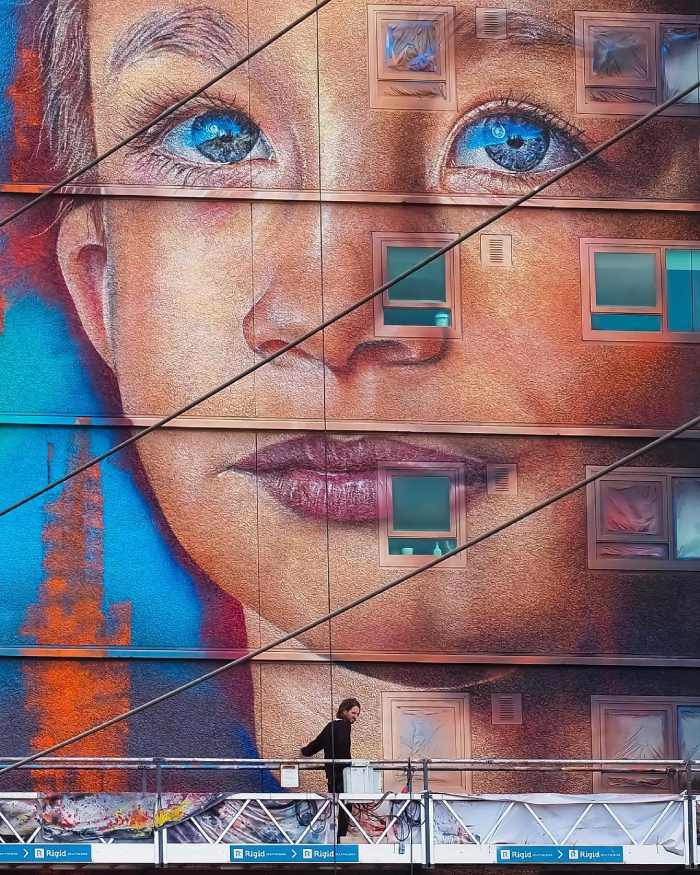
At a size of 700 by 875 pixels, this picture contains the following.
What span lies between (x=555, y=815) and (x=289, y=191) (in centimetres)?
508

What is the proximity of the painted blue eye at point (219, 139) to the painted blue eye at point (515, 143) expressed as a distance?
5.13 ft

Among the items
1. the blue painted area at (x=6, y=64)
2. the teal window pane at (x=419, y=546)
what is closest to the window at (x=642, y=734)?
the teal window pane at (x=419, y=546)

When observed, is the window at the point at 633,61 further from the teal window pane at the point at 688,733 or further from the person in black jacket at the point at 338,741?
the person in black jacket at the point at 338,741

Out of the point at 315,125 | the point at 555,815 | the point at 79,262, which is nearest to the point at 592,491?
the point at 555,815

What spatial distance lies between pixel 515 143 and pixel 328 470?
2.97 meters

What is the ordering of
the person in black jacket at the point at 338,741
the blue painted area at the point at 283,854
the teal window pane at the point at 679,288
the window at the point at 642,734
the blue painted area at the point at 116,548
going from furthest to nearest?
the teal window pane at the point at 679,288
the window at the point at 642,734
the blue painted area at the point at 116,548
the person in black jacket at the point at 338,741
the blue painted area at the point at 283,854

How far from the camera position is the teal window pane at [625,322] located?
1274cm

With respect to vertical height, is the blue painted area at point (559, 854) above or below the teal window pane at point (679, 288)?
below

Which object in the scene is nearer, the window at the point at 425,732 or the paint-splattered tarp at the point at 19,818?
the paint-splattered tarp at the point at 19,818

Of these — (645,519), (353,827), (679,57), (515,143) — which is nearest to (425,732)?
(353,827)

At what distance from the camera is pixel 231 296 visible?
1241 cm

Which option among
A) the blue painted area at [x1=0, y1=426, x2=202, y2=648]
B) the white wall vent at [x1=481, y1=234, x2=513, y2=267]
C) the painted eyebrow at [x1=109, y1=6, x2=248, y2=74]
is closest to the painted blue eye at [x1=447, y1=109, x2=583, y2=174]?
the white wall vent at [x1=481, y1=234, x2=513, y2=267]

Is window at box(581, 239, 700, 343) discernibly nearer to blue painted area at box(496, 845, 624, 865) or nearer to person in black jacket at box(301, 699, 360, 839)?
person in black jacket at box(301, 699, 360, 839)

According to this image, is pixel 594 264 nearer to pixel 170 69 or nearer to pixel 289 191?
pixel 289 191
